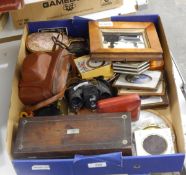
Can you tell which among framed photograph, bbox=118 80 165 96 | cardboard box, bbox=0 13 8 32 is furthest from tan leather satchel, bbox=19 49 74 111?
cardboard box, bbox=0 13 8 32

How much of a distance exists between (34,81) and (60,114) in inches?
4.4

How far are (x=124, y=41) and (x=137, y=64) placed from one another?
104 millimetres

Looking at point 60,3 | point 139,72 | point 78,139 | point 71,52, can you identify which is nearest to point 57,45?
point 71,52

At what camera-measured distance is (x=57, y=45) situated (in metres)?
1.08

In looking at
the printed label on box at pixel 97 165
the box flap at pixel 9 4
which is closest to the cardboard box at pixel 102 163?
the printed label on box at pixel 97 165

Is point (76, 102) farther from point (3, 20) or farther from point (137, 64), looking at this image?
point (3, 20)

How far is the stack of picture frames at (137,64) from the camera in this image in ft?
Answer: 3.19

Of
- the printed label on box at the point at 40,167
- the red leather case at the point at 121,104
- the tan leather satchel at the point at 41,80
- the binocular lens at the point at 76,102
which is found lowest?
the printed label on box at the point at 40,167

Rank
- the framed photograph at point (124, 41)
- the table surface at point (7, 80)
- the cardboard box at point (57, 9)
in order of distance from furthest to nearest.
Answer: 1. the cardboard box at point (57, 9)
2. the framed photograph at point (124, 41)
3. the table surface at point (7, 80)

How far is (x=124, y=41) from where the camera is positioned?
3.43 feet

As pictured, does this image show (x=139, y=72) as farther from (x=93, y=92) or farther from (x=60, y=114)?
(x=60, y=114)

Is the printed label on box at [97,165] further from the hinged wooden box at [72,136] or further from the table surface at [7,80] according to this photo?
the table surface at [7,80]

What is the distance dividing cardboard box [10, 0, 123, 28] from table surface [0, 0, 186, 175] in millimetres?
26

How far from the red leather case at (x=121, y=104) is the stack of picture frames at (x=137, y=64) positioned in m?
0.07
